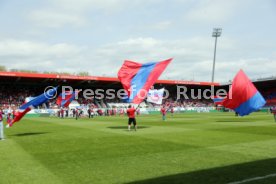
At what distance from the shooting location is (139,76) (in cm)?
2180

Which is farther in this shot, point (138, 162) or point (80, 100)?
point (80, 100)

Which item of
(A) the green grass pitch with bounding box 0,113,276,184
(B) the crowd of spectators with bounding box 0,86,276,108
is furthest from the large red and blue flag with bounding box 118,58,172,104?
(B) the crowd of spectators with bounding box 0,86,276,108

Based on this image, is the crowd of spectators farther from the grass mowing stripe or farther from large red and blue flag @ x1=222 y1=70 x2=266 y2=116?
the grass mowing stripe

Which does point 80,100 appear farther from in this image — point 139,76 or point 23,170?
point 23,170

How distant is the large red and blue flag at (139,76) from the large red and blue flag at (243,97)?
10766mm

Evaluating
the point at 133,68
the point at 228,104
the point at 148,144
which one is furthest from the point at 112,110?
the point at 148,144

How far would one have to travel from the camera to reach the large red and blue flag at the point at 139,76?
821 inches

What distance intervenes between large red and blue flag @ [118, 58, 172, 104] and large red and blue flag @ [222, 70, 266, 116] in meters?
10.8

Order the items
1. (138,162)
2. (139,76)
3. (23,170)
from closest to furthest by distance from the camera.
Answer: (23,170)
(138,162)
(139,76)

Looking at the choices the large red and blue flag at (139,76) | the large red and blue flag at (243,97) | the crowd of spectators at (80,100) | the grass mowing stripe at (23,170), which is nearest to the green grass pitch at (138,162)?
the grass mowing stripe at (23,170)

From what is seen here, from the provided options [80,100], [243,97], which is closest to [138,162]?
[243,97]

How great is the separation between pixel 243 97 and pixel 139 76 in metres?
12.0

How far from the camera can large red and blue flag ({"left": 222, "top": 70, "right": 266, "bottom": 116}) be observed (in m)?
28.5

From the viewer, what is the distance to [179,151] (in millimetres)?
11922
